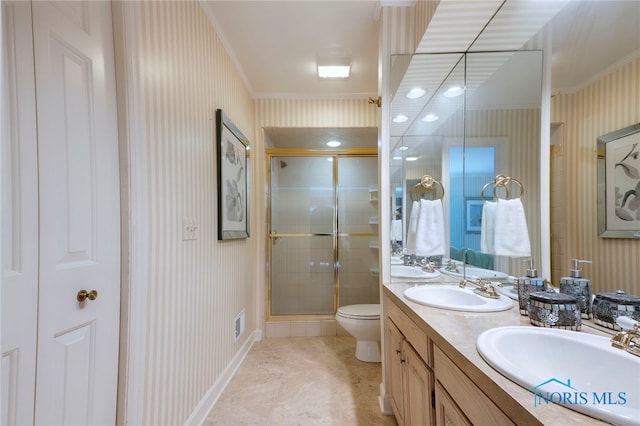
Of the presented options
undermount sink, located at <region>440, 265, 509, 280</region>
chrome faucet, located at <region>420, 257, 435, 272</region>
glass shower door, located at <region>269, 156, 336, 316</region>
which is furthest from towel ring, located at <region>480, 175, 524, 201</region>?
glass shower door, located at <region>269, 156, 336, 316</region>

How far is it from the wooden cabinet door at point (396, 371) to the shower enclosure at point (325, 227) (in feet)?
5.52

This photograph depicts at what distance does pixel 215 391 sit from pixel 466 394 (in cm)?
168

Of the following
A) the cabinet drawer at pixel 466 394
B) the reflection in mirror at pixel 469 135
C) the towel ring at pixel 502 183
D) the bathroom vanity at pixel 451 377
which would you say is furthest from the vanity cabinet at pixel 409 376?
the towel ring at pixel 502 183

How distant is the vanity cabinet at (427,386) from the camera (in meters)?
0.74

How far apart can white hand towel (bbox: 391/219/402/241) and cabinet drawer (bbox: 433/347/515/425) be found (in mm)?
989

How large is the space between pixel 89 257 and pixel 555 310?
150cm

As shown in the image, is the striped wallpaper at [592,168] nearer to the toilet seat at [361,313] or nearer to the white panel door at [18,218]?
the toilet seat at [361,313]

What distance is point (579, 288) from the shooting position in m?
0.98

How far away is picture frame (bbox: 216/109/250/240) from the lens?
6.46 ft

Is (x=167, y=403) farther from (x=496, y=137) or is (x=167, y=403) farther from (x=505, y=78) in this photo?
(x=505, y=78)

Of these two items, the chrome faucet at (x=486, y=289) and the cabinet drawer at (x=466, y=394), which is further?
the chrome faucet at (x=486, y=289)

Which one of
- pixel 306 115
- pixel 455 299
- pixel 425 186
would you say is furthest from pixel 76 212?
pixel 306 115

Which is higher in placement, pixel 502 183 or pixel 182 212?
pixel 502 183

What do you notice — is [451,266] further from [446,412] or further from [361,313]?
[446,412]
